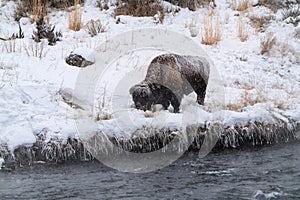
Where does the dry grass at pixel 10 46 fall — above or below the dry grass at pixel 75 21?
below

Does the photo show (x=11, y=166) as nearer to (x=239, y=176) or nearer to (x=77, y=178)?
(x=77, y=178)

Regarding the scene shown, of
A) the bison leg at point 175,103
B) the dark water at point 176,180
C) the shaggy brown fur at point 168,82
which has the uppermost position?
the shaggy brown fur at point 168,82

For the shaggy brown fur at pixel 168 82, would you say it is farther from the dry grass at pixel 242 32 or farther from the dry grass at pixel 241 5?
the dry grass at pixel 241 5

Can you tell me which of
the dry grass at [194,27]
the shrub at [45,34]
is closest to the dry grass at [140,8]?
the dry grass at [194,27]

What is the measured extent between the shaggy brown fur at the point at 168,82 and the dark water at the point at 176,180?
1.24 metres

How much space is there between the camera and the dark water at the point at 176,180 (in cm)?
549

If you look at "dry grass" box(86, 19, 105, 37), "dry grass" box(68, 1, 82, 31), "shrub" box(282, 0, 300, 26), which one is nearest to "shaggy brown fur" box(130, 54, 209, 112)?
"dry grass" box(86, 19, 105, 37)

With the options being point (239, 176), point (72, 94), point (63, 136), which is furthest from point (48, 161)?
point (239, 176)

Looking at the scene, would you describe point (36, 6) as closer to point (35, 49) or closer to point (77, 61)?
point (35, 49)

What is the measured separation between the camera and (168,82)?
7.76 m

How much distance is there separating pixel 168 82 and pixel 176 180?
2191 mm

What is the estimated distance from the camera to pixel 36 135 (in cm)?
686

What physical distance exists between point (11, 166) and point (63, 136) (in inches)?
34.4

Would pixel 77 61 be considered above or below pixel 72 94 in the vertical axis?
above
